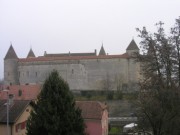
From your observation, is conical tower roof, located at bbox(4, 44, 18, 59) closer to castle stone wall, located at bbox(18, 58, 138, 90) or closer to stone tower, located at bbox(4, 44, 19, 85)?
stone tower, located at bbox(4, 44, 19, 85)

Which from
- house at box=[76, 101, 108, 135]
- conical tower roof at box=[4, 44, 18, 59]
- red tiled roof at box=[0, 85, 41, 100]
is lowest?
house at box=[76, 101, 108, 135]

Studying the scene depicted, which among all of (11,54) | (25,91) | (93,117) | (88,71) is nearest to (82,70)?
(88,71)

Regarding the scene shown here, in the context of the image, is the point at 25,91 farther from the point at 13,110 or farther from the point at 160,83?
the point at 160,83

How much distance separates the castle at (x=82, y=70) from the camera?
7694cm

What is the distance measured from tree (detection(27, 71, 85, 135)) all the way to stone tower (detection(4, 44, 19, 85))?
212 ft

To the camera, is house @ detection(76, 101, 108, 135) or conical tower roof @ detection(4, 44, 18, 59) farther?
conical tower roof @ detection(4, 44, 18, 59)

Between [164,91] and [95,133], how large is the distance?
1574 cm

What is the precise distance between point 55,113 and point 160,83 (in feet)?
16.8

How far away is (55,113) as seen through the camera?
61.4 ft

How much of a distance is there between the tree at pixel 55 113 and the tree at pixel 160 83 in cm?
328

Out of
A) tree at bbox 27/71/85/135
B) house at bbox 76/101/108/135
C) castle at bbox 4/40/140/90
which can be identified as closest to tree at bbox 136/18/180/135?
tree at bbox 27/71/85/135

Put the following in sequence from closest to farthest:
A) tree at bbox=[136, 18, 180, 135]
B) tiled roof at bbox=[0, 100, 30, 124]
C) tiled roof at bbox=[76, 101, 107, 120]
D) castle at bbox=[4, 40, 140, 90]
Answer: tree at bbox=[136, 18, 180, 135], tiled roof at bbox=[0, 100, 30, 124], tiled roof at bbox=[76, 101, 107, 120], castle at bbox=[4, 40, 140, 90]

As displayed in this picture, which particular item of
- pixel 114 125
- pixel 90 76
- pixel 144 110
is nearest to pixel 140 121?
pixel 144 110

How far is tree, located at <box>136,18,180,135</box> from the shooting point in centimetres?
1717
